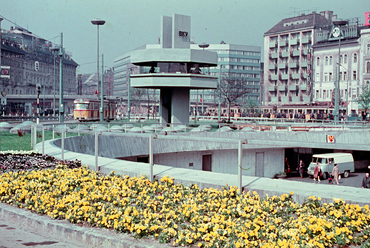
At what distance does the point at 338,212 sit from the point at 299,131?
3419 cm

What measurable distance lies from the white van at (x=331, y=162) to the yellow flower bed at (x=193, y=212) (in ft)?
107

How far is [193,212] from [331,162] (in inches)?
1403

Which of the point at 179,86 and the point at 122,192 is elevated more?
the point at 179,86

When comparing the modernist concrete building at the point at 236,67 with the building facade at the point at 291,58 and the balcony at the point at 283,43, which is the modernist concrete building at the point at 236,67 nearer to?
the building facade at the point at 291,58

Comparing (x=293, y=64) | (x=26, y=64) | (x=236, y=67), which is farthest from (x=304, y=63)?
(x=26, y=64)

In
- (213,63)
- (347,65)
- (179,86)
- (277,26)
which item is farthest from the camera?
(277,26)

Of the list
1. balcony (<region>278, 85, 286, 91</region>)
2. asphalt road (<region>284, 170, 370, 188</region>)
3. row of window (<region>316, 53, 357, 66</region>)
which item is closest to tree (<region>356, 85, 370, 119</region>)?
row of window (<region>316, 53, 357, 66</region>)

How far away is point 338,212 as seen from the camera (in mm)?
6949

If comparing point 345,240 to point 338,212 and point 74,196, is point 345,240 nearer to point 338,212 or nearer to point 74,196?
point 338,212

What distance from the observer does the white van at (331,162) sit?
40.6 m

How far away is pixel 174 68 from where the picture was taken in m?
40.4

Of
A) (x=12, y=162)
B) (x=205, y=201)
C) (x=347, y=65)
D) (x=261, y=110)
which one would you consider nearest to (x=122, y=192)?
(x=205, y=201)

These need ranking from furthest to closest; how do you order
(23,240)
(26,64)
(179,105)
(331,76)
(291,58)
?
(26,64) < (291,58) < (331,76) < (179,105) < (23,240)

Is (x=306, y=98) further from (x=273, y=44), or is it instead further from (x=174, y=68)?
(x=174, y=68)
